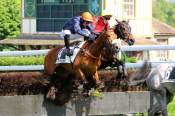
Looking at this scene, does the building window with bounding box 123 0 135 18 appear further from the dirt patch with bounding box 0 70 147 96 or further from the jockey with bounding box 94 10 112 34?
the jockey with bounding box 94 10 112 34

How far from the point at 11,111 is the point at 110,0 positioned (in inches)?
817

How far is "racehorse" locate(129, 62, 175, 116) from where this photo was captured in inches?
423

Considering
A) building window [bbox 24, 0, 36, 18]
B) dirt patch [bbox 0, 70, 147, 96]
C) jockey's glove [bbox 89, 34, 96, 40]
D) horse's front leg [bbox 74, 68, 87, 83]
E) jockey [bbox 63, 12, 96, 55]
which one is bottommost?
dirt patch [bbox 0, 70, 147, 96]

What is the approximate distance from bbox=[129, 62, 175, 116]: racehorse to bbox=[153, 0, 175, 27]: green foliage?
94.3 metres

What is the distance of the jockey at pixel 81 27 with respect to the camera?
10.7 m

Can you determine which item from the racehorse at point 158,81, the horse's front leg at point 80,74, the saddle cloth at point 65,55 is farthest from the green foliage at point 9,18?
the horse's front leg at point 80,74

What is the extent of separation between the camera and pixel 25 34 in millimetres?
33062

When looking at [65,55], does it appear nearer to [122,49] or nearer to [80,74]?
[80,74]

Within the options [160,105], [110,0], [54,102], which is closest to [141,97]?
[160,105]

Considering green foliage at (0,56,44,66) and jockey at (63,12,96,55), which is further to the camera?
green foliage at (0,56,44,66)

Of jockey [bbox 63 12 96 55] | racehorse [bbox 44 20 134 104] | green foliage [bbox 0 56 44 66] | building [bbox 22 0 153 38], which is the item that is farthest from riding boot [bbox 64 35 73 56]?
building [bbox 22 0 153 38]

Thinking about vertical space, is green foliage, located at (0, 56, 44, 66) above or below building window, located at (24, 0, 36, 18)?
below

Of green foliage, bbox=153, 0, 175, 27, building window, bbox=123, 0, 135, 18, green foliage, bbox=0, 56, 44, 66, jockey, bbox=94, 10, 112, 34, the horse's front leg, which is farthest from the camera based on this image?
green foliage, bbox=153, 0, 175, 27

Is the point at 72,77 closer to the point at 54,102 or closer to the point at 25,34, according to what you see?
the point at 54,102
